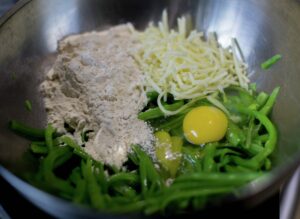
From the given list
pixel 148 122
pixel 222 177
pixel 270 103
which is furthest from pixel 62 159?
pixel 270 103

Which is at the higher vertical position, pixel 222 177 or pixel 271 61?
pixel 271 61

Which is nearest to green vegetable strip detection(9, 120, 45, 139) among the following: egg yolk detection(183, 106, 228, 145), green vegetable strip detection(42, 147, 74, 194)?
green vegetable strip detection(42, 147, 74, 194)

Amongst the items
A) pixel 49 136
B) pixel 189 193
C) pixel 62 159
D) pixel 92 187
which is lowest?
pixel 189 193

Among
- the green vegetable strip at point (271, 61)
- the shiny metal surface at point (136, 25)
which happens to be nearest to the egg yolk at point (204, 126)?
the shiny metal surface at point (136, 25)

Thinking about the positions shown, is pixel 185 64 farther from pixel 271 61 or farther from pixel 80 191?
pixel 80 191

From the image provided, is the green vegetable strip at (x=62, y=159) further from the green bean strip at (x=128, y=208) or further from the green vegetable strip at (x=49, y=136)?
the green bean strip at (x=128, y=208)

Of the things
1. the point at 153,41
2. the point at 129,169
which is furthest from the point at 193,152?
the point at 153,41

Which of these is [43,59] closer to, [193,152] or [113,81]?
[113,81]

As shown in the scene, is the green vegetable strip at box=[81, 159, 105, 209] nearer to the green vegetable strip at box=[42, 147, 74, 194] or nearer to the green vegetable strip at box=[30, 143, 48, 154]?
the green vegetable strip at box=[42, 147, 74, 194]
